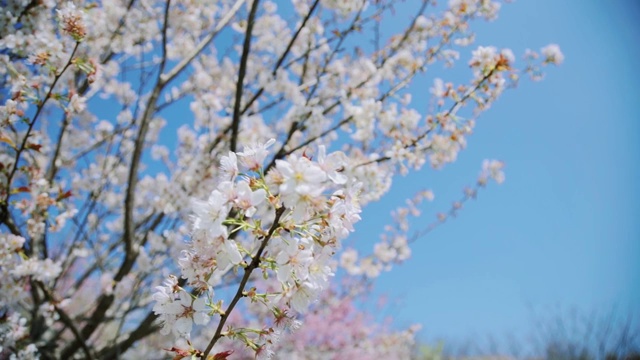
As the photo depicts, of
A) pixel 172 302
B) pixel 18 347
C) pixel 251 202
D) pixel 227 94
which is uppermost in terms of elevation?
pixel 227 94

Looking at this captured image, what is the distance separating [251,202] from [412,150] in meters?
2.32

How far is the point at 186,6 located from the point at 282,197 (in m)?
3.85

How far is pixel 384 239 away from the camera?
5258mm

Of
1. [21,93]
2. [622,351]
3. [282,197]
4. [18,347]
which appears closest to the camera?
[282,197]

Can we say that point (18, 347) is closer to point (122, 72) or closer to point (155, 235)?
point (155, 235)

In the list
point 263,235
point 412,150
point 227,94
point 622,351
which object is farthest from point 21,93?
point 622,351

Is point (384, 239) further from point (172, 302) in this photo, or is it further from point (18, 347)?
point (172, 302)

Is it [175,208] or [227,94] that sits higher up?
[227,94]

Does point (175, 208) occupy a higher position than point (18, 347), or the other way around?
point (175, 208)

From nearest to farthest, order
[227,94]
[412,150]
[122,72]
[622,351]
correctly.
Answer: [412,150] < [122,72] < [227,94] < [622,351]

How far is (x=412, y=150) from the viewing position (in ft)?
10.2

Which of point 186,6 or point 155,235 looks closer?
point 155,235

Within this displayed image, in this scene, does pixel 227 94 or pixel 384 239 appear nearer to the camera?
pixel 227 94

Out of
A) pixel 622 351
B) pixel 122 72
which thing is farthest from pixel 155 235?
pixel 622 351
